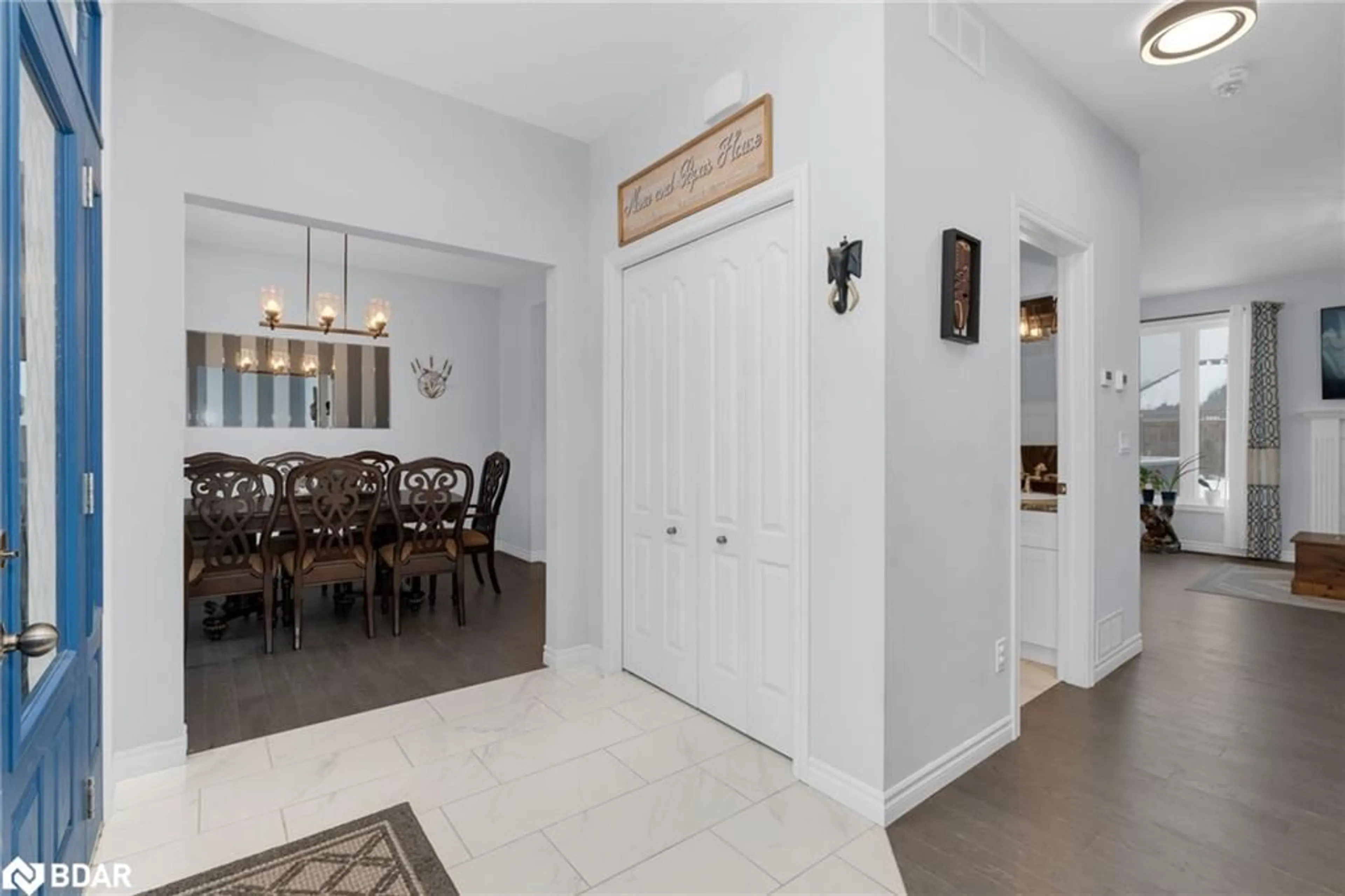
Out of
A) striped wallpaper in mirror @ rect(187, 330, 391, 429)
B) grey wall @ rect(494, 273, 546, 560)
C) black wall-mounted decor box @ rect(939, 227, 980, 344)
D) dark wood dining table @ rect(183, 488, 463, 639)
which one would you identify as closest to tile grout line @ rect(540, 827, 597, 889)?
black wall-mounted decor box @ rect(939, 227, 980, 344)

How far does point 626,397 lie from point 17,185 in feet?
7.98

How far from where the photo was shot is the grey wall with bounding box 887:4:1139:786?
216 cm

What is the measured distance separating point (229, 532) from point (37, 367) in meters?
2.50

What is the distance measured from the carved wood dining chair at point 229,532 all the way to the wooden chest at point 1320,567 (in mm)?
7212

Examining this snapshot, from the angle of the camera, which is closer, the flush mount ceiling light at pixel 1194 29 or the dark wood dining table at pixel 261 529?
the flush mount ceiling light at pixel 1194 29

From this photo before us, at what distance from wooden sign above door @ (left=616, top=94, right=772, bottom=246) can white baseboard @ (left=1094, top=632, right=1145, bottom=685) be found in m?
2.89

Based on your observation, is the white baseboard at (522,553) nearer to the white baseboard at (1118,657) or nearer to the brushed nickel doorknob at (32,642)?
the white baseboard at (1118,657)

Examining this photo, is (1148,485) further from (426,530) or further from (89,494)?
(89,494)

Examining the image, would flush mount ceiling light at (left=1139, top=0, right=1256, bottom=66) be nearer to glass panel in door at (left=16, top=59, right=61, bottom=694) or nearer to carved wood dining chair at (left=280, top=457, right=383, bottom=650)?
glass panel in door at (left=16, top=59, right=61, bottom=694)

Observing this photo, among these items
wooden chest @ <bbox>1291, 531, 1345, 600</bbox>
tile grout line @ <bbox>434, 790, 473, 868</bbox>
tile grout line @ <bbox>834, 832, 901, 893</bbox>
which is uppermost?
wooden chest @ <bbox>1291, 531, 1345, 600</bbox>

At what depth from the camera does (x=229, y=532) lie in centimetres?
363

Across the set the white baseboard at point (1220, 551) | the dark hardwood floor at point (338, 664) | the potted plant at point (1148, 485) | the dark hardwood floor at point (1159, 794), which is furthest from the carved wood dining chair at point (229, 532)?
the white baseboard at point (1220, 551)

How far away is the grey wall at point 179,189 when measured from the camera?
236 cm

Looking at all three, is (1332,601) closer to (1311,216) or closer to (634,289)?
(1311,216)
